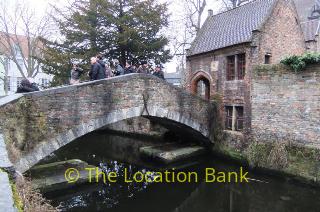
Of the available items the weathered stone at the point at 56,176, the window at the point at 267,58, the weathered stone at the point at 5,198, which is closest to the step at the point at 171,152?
the weathered stone at the point at 56,176

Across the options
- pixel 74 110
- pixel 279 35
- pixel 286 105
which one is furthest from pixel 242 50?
pixel 74 110

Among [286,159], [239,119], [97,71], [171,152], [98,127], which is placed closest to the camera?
[98,127]

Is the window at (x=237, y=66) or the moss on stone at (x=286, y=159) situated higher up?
the window at (x=237, y=66)

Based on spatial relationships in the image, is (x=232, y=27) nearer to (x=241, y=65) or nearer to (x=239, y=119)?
(x=241, y=65)

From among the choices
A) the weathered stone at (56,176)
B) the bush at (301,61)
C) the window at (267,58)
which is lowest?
the weathered stone at (56,176)

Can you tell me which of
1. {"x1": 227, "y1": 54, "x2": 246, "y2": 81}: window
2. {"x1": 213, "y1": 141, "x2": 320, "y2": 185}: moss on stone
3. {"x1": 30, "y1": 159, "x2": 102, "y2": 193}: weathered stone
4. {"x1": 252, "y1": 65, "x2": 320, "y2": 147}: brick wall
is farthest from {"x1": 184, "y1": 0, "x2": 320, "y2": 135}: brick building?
{"x1": 30, "y1": 159, "x2": 102, "y2": 193}: weathered stone

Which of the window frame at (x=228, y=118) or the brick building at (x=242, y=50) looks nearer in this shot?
the brick building at (x=242, y=50)

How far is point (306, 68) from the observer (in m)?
9.64

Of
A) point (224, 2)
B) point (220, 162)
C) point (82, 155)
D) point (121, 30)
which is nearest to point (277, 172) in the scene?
point (220, 162)

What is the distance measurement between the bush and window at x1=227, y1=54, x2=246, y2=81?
2.51 m

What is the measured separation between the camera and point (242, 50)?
1244 cm

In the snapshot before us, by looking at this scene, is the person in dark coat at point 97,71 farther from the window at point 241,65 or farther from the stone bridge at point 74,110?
the window at point 241,65

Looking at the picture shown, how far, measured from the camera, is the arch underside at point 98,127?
291 inches

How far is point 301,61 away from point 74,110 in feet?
24.0
